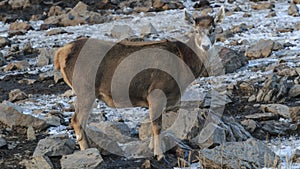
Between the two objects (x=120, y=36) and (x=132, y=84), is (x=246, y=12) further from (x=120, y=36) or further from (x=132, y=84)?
(x=132, y=84)

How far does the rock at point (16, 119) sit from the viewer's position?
33.8ft

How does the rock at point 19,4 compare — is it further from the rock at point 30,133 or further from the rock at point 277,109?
the rock at point 277,109

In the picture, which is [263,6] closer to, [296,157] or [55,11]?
[55,11]

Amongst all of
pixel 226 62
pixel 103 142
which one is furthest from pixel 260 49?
pixel 103 142

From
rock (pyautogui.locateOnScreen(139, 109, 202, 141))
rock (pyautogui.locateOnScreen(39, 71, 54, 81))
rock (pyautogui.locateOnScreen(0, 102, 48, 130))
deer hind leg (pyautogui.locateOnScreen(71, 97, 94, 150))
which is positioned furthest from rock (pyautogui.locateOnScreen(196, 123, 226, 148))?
rock (pyautogui.locateOnScreen(39, 71, 54, 81))

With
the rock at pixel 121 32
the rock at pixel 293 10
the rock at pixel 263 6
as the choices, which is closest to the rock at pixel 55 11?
the rock at pixel 121 32

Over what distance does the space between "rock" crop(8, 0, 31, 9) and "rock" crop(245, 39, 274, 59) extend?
11.4 m

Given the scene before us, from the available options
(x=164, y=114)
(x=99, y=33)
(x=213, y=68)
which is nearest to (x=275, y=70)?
(x=213, y=68)

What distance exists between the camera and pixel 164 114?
9695 millimetres

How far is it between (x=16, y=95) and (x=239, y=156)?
21.0ft

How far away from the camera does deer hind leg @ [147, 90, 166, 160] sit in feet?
29.1

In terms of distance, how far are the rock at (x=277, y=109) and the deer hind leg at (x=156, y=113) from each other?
250 cm

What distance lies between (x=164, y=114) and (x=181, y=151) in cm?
105

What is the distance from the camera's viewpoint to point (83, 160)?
26.5ft
